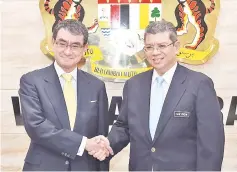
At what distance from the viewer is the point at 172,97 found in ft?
6.01

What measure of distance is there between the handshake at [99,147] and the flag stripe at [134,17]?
4.78 ft

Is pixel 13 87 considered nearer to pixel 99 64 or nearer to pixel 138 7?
pixel 99 64

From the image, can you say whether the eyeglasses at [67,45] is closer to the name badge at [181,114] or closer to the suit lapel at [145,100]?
the suit lapel at [145,100]

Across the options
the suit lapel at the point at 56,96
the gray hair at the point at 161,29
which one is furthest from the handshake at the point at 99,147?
the gray hair at the point at 161,29

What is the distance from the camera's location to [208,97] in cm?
178

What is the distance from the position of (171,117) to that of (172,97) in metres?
0.10

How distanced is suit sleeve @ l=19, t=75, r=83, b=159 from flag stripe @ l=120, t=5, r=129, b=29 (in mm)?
1498

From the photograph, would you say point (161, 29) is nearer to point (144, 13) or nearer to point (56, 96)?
point (56, 96)

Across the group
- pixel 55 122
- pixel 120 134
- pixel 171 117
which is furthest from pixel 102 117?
pixel 171 117

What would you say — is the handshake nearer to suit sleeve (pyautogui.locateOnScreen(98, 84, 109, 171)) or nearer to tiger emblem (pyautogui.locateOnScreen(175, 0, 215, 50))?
suit sleeve (pyautogui.locateOnScreen(98, 84, 109, 171))

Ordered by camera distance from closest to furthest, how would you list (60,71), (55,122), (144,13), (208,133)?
(208,133) < (55,122) < (60,71) < (144,13)

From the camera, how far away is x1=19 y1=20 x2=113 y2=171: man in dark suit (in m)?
1.86

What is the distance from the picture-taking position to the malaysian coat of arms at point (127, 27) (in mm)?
3178

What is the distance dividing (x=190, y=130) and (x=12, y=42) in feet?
6.84
